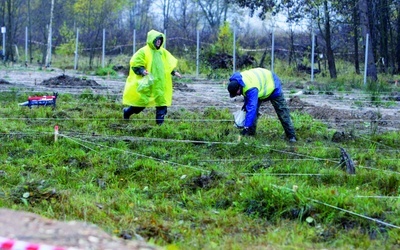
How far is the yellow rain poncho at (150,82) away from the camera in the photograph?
10422 millimetres

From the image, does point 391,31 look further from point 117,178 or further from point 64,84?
point 117,178

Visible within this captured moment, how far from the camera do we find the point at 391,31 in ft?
92.6

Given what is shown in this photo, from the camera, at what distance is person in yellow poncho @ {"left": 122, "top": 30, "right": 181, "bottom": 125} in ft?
34.1

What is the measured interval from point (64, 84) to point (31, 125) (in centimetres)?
725

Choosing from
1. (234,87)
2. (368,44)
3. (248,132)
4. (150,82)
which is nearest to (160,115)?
(150,82)

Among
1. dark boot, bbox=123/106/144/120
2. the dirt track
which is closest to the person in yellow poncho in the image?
dark boot, bbox=123/106/144/120

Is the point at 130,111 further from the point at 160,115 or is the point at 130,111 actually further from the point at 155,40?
the point at 155,40

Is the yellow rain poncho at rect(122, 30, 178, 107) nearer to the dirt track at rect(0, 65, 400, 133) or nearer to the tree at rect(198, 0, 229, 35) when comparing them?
the dirt track at rect(0, 65, 400, 133)

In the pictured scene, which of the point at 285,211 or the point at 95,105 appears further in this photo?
the point at 95,105

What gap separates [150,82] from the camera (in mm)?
10422

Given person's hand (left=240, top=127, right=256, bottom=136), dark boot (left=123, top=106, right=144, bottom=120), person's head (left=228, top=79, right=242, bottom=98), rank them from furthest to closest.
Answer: dark boot (left=123, top=106, right=144, bottom=120) → person's hand (left=240, top=127, right=256, bottom=136) → person's head (left=228, top=79, right=242, bottom=98)

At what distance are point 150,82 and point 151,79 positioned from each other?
0.05 metres

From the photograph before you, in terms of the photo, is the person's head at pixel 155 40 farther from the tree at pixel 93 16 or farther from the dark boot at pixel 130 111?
the tree at pixel 93 16

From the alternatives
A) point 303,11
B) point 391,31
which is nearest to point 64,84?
point 303,11
